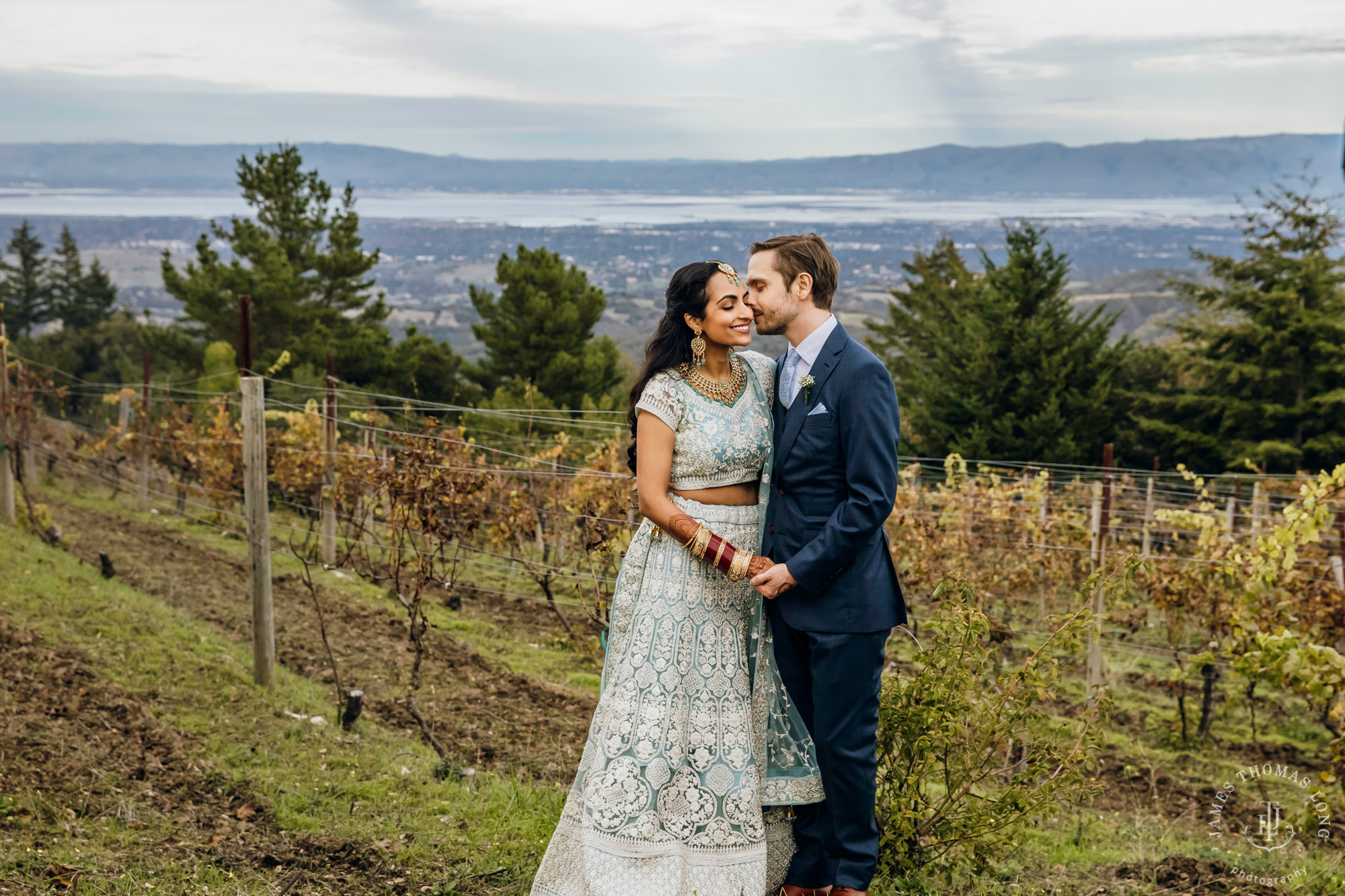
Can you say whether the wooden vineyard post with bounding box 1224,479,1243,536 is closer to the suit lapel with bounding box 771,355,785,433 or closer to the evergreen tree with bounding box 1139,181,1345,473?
the evergreen tree with bounding box 1139,181,1345,473

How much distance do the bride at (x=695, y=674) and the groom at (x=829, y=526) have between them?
10 centimetres

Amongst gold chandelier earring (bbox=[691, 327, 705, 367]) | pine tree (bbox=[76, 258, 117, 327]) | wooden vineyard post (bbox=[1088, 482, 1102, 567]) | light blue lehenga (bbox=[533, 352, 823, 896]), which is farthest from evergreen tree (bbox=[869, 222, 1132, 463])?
pine tree (bbox=[76, 258, 117, 327])

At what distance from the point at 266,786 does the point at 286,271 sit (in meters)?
26.7

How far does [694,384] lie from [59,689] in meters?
4.37

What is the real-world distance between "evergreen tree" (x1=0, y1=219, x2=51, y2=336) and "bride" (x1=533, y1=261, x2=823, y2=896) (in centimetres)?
5237

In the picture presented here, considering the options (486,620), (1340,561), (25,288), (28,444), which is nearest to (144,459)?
(28,444)

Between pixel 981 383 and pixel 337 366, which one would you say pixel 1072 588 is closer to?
pixel 981 383

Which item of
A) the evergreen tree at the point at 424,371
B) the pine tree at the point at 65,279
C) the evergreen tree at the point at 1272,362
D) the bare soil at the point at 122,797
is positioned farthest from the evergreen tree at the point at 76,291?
the bare soil at the point at 122,797

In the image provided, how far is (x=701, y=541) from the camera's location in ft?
9.43

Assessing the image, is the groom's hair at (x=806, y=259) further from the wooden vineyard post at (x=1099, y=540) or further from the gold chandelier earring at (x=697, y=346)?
the wooden vineyard post at (x=1099, y=540)

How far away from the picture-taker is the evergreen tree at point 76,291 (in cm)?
4609

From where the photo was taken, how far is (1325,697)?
2.38 m

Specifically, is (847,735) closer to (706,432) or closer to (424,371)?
(706,432)

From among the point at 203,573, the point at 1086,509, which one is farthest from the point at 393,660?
the point at 1086,509
